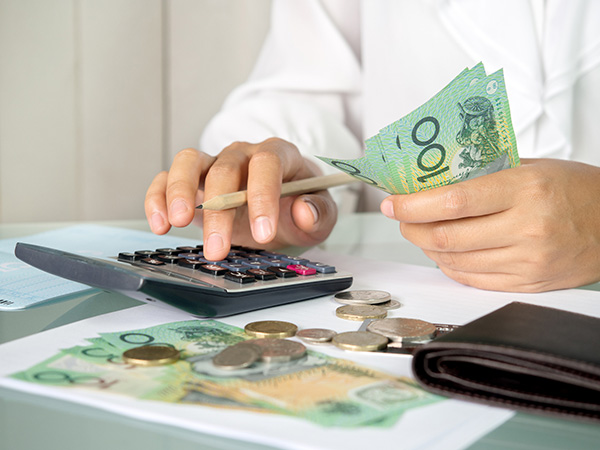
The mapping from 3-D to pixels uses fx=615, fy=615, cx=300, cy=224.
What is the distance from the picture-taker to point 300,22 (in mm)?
1516

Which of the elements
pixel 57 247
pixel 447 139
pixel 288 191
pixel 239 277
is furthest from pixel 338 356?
pixel 57 247

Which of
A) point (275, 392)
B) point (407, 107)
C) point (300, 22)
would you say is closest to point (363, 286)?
point (275, 392)

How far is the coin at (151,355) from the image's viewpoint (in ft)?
1.23

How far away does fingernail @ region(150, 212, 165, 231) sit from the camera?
63 centimetres

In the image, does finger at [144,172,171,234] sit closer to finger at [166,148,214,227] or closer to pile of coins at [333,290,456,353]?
finger at [166,148,214,227]

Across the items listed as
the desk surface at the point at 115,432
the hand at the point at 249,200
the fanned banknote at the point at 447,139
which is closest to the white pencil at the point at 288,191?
the hand at the point at 249,200

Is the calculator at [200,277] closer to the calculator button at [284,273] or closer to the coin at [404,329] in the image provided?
the calculator button at [284,273]

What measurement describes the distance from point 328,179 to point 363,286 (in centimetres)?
19

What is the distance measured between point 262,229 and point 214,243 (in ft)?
0.15

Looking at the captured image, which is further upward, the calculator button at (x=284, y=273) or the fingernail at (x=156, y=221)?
the fingernail at (x=156, y=221)

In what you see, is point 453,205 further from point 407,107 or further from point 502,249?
point 407,107

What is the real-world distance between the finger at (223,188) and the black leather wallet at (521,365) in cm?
28

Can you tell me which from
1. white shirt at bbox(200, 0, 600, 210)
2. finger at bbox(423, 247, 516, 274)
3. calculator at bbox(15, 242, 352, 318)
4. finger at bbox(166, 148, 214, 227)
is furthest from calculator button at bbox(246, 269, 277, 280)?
white shirt at bbox(200, 0, 600, 210)

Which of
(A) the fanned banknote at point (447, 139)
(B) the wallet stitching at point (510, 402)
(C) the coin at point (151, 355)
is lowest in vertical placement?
(B) the wallet stitching at point (510, 402)
